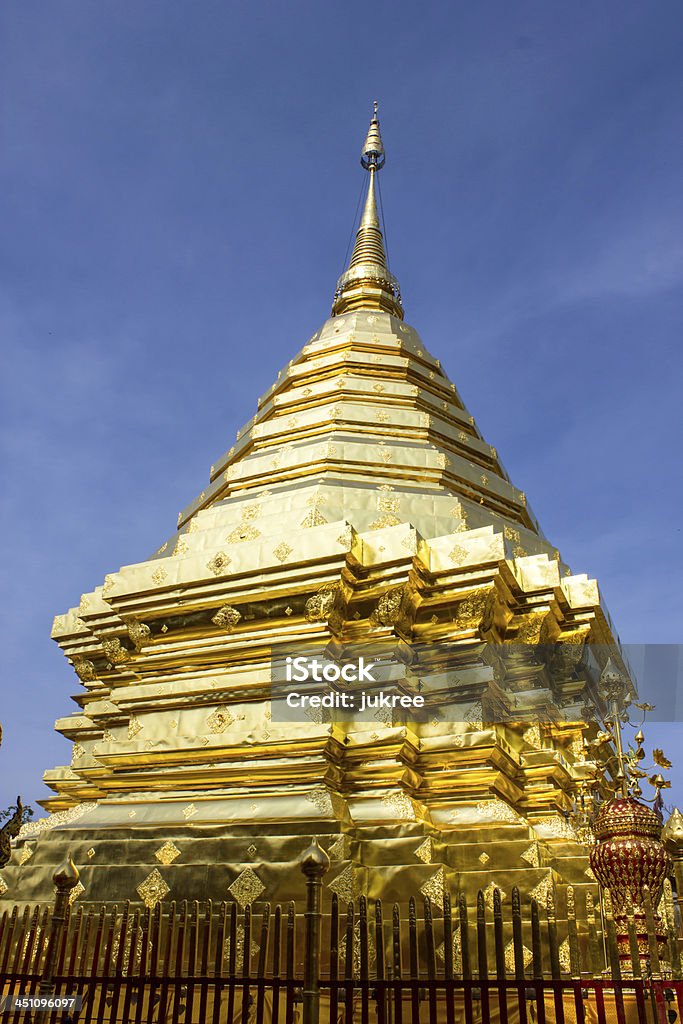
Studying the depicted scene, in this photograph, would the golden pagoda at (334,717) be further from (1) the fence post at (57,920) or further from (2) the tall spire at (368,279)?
(2) the tall spire at (368,279)

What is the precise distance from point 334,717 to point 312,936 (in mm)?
3773

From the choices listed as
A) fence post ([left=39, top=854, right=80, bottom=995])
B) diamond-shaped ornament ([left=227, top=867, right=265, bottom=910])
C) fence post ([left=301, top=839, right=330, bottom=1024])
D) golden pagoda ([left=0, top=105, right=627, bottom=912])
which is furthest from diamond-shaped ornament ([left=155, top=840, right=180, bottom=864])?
fence post ([left=301, top=839, right=330, bottom=1024])

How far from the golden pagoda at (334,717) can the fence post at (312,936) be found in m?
2.36

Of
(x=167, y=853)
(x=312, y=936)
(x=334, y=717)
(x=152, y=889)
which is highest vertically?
(x=334, y=717)

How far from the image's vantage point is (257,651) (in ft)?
26.9

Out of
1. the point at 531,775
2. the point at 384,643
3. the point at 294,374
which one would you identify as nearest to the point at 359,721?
the point at 384,643

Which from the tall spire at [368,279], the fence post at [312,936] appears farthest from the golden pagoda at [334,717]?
the tall spire at [368,279]

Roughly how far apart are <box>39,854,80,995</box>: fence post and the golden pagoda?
2.03 metres

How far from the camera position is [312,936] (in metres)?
3.88

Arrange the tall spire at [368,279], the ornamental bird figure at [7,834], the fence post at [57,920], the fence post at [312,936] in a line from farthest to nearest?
the tall spire at [368,279]
the ornamental bird figure at [7,834]
the fence post at [57,920]
the fence post at [312,936]

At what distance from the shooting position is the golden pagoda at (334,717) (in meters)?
6.72

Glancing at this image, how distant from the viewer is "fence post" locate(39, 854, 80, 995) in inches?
177

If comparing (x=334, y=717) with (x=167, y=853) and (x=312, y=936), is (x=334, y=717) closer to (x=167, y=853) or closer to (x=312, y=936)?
(x=167, y=853)

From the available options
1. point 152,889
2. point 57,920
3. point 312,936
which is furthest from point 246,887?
point 312,936
